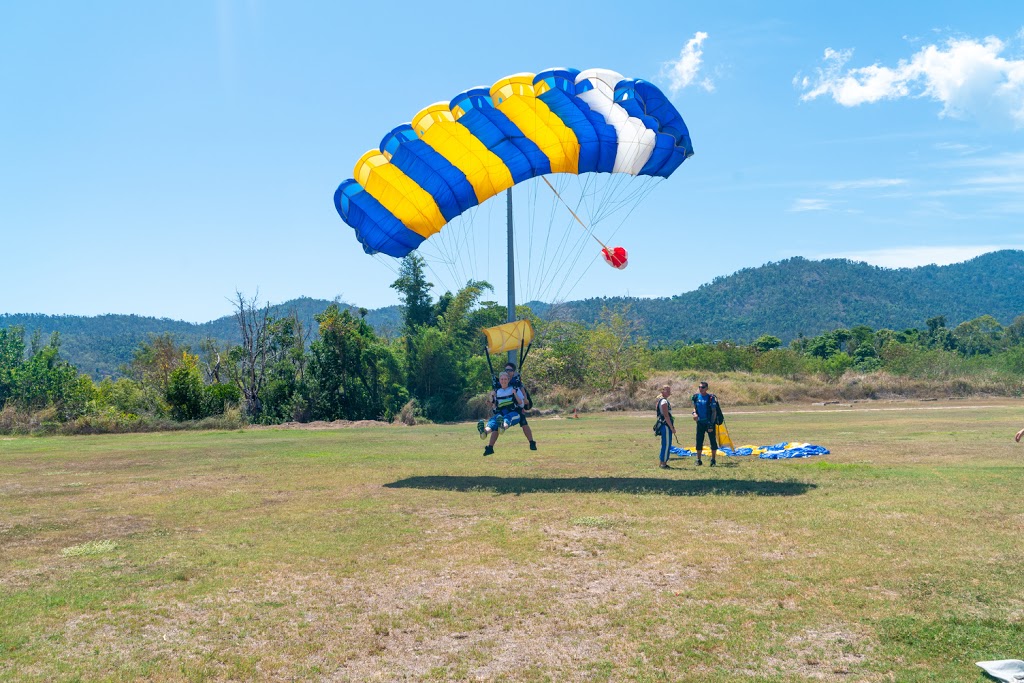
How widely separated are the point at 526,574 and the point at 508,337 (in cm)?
850

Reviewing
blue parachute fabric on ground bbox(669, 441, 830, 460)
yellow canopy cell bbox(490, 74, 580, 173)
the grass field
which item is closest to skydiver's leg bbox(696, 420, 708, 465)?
the grass field

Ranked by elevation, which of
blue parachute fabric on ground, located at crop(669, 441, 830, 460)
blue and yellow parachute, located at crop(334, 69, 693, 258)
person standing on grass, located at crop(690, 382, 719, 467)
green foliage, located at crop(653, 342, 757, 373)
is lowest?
blue parachute fabric on ground, located at crop(669, 441, 830, 460)

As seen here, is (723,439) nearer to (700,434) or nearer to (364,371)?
(700,434)

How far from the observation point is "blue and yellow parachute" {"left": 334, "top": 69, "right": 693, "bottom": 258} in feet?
50.5

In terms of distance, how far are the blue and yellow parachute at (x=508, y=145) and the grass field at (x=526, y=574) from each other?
6.20 m

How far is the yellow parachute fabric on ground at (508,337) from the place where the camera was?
16500mm

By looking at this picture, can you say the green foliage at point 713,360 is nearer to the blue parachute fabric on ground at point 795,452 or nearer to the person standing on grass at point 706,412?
the blue parachute fabric on ground at point 795,452

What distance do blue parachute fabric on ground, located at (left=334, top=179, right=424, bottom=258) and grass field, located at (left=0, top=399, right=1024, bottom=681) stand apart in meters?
5.34

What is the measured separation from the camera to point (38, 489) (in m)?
15.7

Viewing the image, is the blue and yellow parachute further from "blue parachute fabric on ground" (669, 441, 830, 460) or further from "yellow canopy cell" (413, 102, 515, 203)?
"blue parachute fabric on ground" (669, 441, 830, 460)

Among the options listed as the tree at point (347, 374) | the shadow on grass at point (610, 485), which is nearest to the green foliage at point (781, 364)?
the tree at point (347, 374)

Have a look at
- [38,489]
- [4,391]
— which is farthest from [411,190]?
[4,391]

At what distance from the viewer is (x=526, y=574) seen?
8.58m

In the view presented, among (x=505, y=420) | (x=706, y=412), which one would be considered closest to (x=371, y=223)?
(x=505, y=420)
